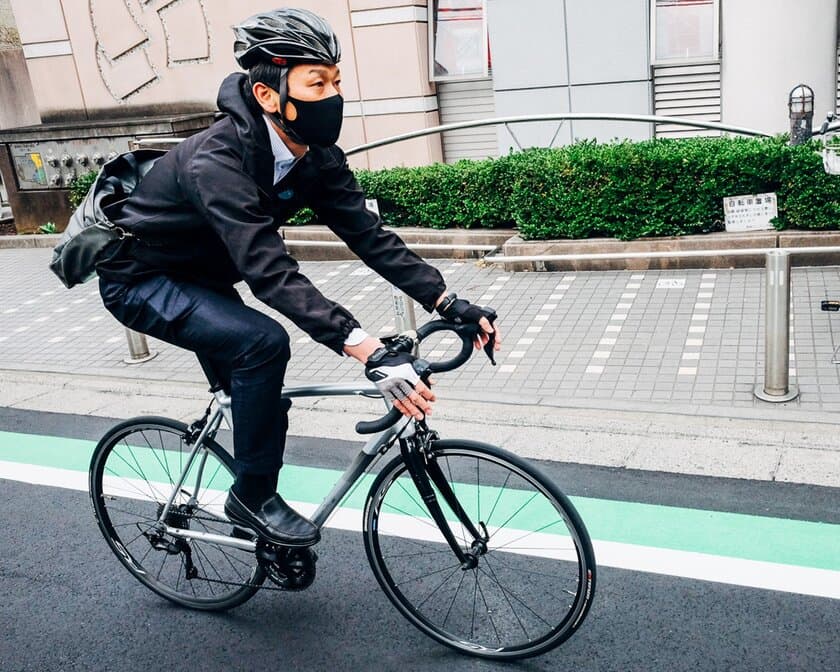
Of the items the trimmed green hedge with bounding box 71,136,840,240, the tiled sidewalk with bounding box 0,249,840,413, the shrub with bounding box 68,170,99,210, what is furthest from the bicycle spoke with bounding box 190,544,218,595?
the shrub with bounding box 68,170,99,210

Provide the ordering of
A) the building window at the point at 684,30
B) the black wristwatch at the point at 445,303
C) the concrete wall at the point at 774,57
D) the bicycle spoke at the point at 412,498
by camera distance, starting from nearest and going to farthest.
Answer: the black wristwatch at the point at 445,303, the bicycle spoke at the point at 412,498, the concrete wall at the point at 774,57, the building window at the point at 684,30

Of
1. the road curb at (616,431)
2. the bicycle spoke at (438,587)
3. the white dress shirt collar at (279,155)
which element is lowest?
the road curb at (616,431)

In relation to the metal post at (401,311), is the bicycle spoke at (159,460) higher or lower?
higher

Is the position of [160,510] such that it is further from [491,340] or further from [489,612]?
[491,340]

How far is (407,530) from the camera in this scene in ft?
11.9

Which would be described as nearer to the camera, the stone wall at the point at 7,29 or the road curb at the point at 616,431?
the road curb at the point at 616,431

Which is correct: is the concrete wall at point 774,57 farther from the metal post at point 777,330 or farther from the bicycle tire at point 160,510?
the bicycle tire at point 160,510

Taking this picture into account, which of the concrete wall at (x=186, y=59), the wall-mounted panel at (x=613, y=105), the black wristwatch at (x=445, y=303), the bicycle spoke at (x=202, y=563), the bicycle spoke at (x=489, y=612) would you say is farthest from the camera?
the concrete wall at (x=186, y=59)

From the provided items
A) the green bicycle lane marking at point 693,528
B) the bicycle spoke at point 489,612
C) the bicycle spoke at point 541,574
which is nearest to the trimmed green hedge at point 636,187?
the green bicycle lane marking at point 693,528

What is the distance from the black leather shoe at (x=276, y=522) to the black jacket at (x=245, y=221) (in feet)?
2.70

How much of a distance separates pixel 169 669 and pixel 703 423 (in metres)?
3.13

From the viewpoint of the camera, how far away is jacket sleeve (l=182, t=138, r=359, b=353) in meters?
2.72

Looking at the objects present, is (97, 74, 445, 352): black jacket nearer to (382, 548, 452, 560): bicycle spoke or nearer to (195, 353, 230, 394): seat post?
(195, 353, 230, 394): seat post

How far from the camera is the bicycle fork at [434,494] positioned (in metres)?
3.01
